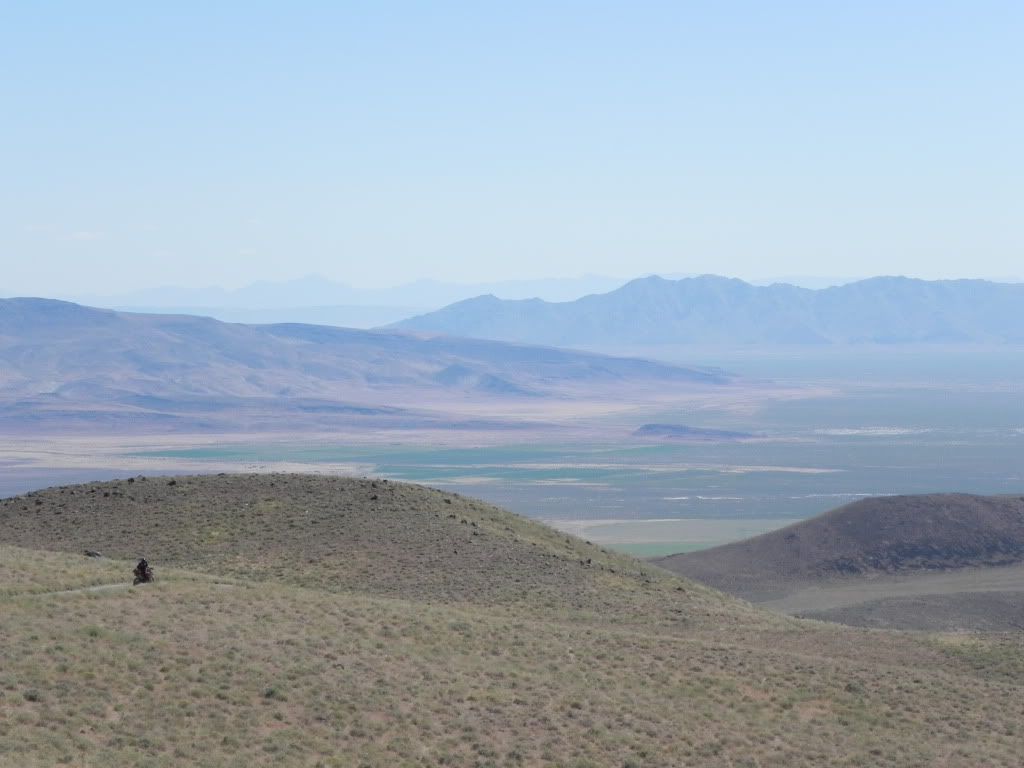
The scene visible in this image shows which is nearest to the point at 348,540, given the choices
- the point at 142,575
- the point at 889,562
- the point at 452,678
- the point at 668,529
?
the point at 142,575

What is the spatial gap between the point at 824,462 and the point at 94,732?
134 meters

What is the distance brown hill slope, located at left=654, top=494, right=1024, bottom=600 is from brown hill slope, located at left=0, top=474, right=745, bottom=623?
1966 centimetres

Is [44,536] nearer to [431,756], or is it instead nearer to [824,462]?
[431,756]

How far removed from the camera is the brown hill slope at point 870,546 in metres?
65.9

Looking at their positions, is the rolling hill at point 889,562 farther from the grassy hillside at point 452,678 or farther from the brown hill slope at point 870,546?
the grassy hillside at point 452,678

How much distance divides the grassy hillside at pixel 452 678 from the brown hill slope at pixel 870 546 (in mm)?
28843

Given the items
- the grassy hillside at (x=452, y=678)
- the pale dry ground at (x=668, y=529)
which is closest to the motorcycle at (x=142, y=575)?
the grassy hillside at (x=452, y=678)

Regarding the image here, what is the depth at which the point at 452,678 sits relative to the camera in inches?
923

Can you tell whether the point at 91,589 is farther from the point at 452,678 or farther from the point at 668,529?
the point at 668,529

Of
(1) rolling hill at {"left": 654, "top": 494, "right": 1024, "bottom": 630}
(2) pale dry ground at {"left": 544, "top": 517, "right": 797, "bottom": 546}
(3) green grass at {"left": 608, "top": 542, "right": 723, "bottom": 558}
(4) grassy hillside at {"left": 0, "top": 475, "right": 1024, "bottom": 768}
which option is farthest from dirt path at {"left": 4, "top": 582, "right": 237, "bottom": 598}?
(2) pale dry ground at {"left": 544, "top": 517, "right": 797, "bottom": 546}

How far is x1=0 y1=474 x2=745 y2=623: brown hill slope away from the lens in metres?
37.0

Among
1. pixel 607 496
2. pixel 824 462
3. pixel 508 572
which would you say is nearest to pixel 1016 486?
pixel 824 462

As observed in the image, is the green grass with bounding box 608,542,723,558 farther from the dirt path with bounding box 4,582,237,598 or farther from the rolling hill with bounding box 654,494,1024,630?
the dirt path with bounding box 4,582,237,598

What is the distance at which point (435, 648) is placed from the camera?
83.5ft
